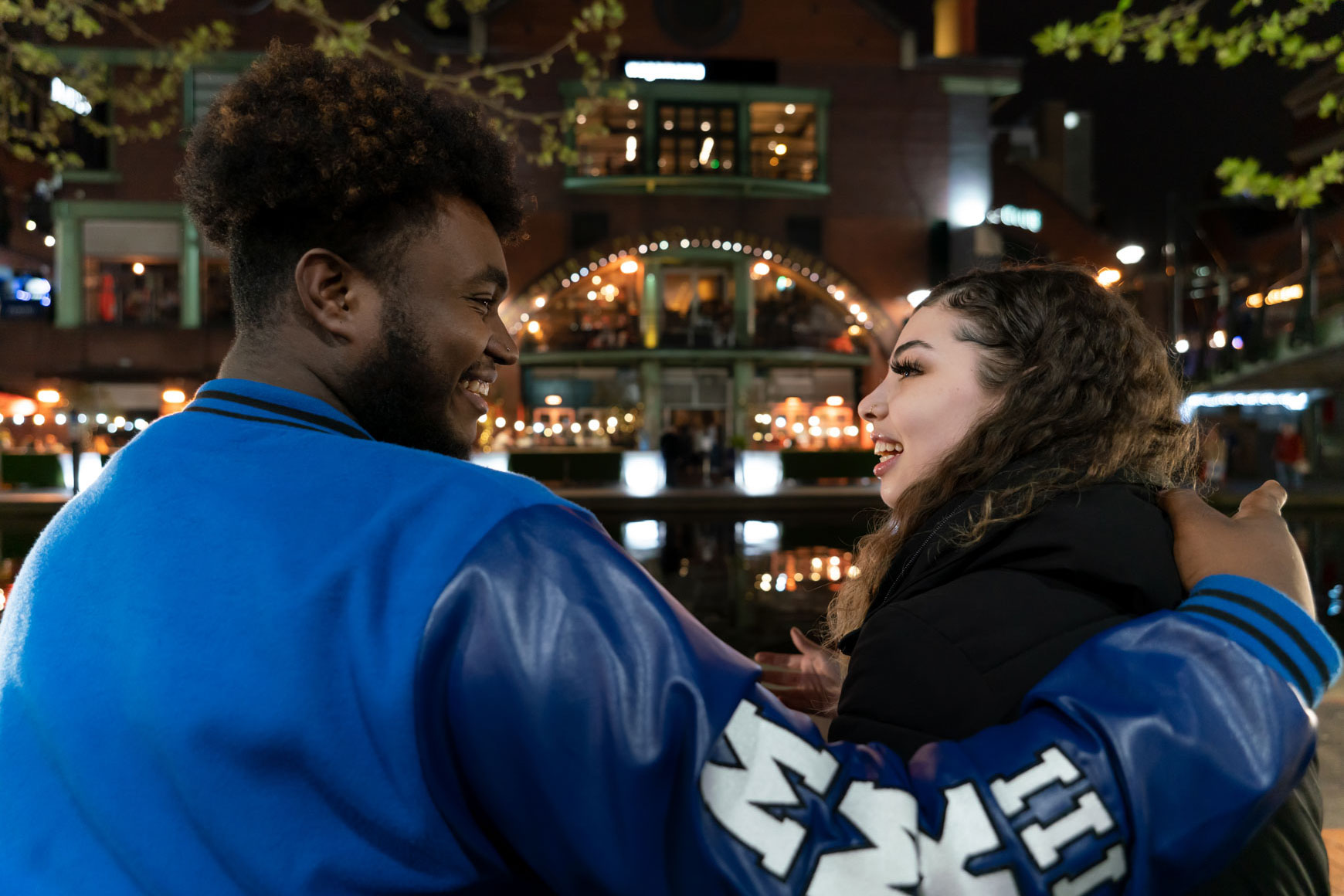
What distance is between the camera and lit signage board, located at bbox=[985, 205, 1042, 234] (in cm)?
3525

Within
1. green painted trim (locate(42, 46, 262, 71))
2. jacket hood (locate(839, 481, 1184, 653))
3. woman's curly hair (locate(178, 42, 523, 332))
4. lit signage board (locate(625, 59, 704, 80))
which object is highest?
lit signage board (locate(625, 59, 704, 80))

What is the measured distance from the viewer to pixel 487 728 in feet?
2.76

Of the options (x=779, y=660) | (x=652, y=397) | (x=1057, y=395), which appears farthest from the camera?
(x=652, y=397)

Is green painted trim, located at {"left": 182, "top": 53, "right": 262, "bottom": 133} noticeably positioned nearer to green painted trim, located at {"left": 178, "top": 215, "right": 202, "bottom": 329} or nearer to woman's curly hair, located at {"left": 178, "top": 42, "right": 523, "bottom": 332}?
green painted trim, located at {"left": 178, "top": 215, "right": 202, "bottom": 329}

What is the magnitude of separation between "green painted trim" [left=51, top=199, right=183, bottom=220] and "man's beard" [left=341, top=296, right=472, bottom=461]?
32.5m

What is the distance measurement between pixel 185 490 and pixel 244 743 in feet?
0.93

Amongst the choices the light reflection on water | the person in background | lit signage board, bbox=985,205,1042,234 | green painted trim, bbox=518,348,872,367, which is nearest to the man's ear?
the light reflection on water

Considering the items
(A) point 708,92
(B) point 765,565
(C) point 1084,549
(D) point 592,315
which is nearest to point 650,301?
(D) point 592,315

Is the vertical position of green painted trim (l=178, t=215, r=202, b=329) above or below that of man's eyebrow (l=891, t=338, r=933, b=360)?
above

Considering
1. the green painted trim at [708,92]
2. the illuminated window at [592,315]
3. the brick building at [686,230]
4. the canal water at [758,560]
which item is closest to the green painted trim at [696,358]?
the brick building at [686,230]

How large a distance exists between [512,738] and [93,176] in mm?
34702

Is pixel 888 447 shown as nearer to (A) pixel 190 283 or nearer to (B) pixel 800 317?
(B) pixel 800 317

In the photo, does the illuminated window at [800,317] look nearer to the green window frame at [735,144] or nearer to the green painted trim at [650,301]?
the green window frame at [735,144]

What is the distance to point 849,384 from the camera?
1266 inches
